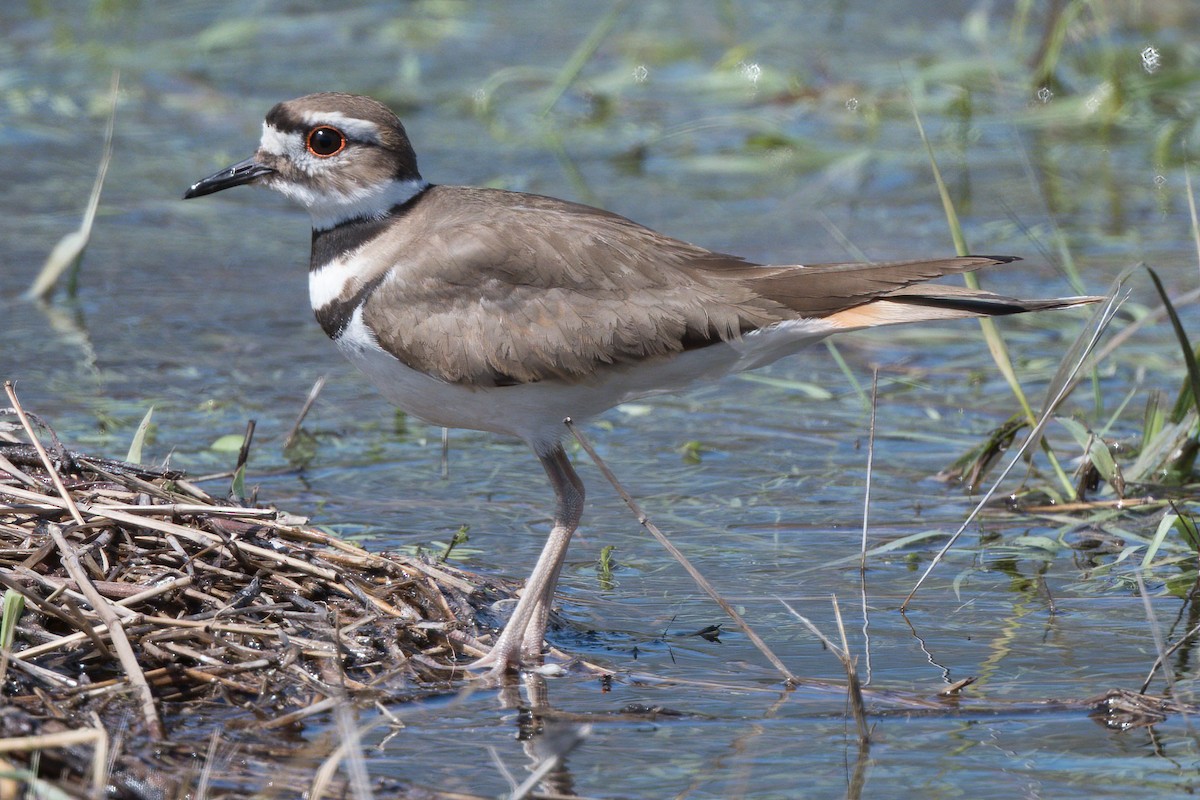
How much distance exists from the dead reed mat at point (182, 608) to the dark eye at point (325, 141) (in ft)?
3.76

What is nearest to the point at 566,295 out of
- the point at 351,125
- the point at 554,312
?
the point at 554,312

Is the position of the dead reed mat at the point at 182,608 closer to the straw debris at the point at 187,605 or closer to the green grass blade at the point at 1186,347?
the straw debris at the point at 187,605

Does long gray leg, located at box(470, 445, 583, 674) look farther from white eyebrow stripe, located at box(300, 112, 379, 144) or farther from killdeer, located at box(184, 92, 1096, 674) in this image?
white eyebrow stripe, located at box(300, 112, 379, 144)

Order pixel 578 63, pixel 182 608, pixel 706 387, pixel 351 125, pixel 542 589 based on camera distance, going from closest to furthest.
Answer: pixel 182 608, pixel 542 589, pixel 351 125, pixel 706 387, pixel 578 63

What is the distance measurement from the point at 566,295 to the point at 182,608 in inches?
56.6

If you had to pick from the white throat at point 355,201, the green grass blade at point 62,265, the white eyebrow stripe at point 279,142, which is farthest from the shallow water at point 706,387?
the white eyebrow stripe at point 279,142

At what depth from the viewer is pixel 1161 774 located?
409 centimetres

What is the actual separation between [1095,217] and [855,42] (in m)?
3.73

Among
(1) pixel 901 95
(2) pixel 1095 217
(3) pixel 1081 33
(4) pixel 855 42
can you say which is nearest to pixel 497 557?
(2) pixel 1095 217

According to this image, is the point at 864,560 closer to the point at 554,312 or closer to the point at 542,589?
the point at 542,589

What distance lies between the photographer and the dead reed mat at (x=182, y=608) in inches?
167

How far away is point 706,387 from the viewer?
7.51m

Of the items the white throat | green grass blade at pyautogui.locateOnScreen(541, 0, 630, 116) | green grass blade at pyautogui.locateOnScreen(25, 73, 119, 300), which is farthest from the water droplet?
the white throat

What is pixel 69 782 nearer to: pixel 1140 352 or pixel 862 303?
pixel 862 303
